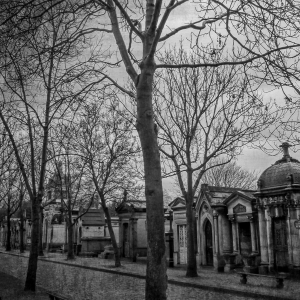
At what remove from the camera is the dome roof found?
18578 mm

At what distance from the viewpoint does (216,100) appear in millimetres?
17828

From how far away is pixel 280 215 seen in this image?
1873 cm

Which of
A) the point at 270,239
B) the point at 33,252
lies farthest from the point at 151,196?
the point at 270,239

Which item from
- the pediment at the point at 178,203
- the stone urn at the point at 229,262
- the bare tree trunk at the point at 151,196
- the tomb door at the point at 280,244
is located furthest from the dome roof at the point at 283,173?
the bare tree trunk at the point at 151,196

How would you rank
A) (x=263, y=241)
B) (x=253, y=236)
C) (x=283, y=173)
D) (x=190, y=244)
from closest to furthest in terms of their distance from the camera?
(x=190, y=244)
(x=283, y=173)
(x=263, y=241)
(x=253, y=236)

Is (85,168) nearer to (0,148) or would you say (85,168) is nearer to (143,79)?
(0,148)

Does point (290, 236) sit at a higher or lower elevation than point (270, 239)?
higher

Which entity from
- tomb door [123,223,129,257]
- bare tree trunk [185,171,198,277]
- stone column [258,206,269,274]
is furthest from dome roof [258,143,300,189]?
tomb door [123,223,129,257]

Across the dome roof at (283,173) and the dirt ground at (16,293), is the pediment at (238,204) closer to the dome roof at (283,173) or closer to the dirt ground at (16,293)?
the dome roof at (283,173)

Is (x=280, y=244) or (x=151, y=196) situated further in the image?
(x=280, y=244)

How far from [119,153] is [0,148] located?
7.15m

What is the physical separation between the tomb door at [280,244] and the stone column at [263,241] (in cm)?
49

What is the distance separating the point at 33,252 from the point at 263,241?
447 inches

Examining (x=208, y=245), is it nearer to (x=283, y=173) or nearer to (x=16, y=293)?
(x=283, y=173)
